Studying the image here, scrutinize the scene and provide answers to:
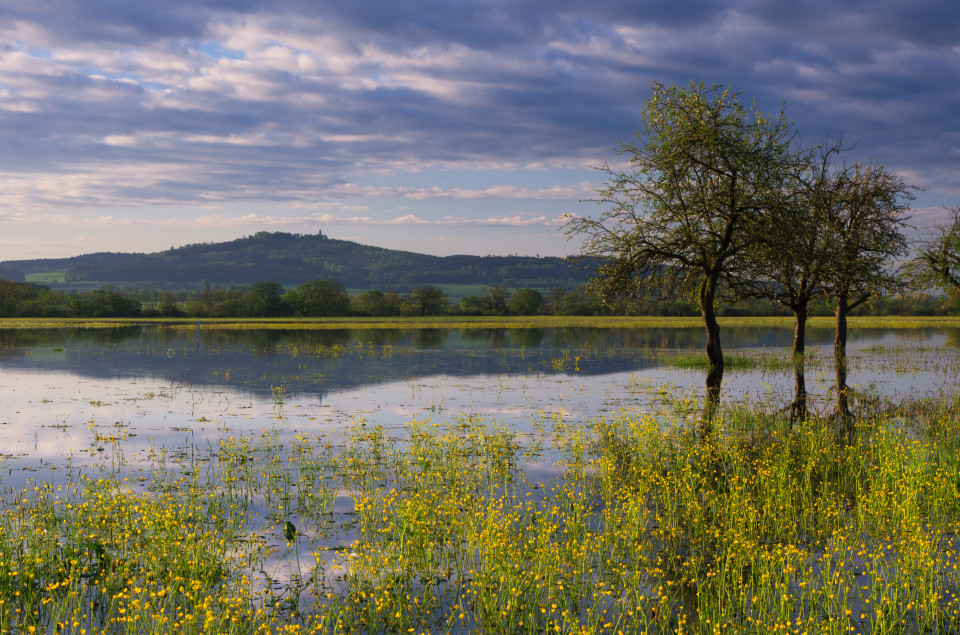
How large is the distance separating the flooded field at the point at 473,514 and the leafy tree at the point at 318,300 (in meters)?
111

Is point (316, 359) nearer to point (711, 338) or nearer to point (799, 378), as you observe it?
point (711, 338)

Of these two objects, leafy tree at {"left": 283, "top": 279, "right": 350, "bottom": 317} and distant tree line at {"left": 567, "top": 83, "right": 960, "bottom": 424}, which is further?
leafy tree at {"left": 283, "top": 279, "right": 350, "bottom": 317}

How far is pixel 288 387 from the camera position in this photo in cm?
3045

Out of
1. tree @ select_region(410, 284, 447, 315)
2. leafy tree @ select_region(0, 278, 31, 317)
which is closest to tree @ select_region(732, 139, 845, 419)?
tree @ select_region(410, 284, 447, 315)

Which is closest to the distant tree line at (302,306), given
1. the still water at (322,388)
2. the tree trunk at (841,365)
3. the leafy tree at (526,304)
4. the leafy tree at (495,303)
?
the leafy tree at (526,304)

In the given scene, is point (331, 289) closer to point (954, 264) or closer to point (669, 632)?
point (954, 264)

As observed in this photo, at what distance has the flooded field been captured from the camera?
822 cm

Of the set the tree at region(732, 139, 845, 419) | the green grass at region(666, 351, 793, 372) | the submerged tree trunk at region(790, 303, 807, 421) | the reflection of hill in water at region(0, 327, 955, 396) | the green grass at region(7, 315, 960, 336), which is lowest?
the green grass at region(7, 315, 960, 336)

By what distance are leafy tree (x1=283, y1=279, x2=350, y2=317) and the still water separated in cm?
8238

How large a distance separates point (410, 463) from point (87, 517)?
6467mm

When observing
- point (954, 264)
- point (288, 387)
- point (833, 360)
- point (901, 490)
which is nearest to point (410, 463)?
point (901, 490)

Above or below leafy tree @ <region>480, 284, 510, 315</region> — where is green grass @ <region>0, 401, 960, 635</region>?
below

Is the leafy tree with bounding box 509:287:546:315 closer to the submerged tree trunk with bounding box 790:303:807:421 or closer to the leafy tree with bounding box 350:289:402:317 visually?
the leafy tree with bounding box 350:289:402:317

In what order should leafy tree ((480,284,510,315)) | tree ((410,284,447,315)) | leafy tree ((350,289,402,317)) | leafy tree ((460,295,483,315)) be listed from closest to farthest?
leafy tree ((350,289,402,317)) → tree ((410,284,447,315)) → leafy tree ((460,295,483,315)) → leafy tree ((480,284,510,315))
